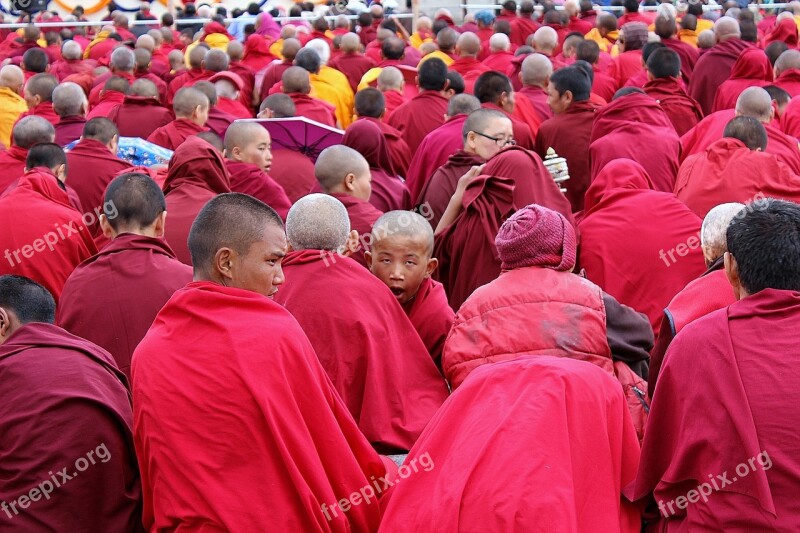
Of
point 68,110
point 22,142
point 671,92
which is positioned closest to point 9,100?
point 68,110

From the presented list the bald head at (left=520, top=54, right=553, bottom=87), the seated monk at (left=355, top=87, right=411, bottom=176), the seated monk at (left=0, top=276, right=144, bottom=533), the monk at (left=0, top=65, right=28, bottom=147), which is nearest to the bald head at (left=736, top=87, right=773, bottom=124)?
the seated monk at (left=355, top=87, right=411, bottom=176)

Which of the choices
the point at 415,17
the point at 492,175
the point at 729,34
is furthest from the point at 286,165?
the point at 415,17

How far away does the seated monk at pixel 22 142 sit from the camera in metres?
6.41

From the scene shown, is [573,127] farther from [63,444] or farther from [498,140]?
[63,444]

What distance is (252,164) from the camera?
6125 millimetres

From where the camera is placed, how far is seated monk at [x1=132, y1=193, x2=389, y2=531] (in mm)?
2764

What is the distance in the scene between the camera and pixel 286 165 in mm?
6844

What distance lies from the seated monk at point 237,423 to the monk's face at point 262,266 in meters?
0.12

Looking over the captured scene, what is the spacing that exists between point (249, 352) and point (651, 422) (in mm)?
1018

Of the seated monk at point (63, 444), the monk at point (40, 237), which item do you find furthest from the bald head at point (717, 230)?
the monk at point (40, 237)

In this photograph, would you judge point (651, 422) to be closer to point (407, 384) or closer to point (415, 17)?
point (407, 384)

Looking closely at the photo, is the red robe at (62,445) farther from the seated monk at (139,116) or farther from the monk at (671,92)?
the monk at (671,92)

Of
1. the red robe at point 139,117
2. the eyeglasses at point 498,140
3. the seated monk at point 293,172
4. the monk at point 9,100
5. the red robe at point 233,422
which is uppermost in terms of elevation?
the red robe at point 233,422

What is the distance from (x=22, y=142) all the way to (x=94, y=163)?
0.46 m
